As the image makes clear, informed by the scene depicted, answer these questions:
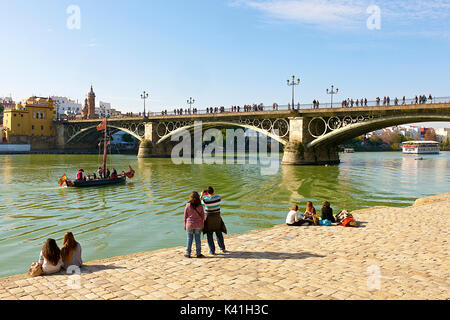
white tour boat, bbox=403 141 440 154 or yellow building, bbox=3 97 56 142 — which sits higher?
yellow building, bbox=3 97 56 142

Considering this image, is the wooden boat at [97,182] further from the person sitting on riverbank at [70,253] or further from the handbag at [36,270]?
the handbag at [36,270]

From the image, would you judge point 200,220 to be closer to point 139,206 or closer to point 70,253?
point 70,253

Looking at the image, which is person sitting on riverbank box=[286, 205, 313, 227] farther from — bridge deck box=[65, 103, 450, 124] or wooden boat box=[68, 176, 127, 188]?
bridge deck box=[65, 103, 450, 124]

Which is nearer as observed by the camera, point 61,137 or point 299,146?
point 299,146

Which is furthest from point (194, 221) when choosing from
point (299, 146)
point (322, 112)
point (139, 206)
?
point (299, 146)

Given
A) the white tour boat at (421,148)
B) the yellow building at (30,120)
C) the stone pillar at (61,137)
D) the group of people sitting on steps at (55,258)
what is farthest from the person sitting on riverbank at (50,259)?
the white tour boat at (421,148)

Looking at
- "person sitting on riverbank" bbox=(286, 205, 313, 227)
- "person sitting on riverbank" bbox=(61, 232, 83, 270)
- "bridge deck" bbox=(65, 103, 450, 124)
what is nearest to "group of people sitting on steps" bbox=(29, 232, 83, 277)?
"person sitting on riverbank" bbox=(61, 232, 83, 270)

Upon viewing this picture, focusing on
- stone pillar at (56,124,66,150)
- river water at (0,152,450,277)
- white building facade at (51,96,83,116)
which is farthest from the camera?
white building facade at (51,96,83,116)

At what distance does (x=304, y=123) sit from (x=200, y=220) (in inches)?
1533

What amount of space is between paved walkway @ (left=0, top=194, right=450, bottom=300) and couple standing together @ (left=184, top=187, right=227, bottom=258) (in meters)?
0.34

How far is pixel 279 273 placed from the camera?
702 cm

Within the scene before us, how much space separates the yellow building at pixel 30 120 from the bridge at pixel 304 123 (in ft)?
95.4

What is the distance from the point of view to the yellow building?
7962 centimetres
